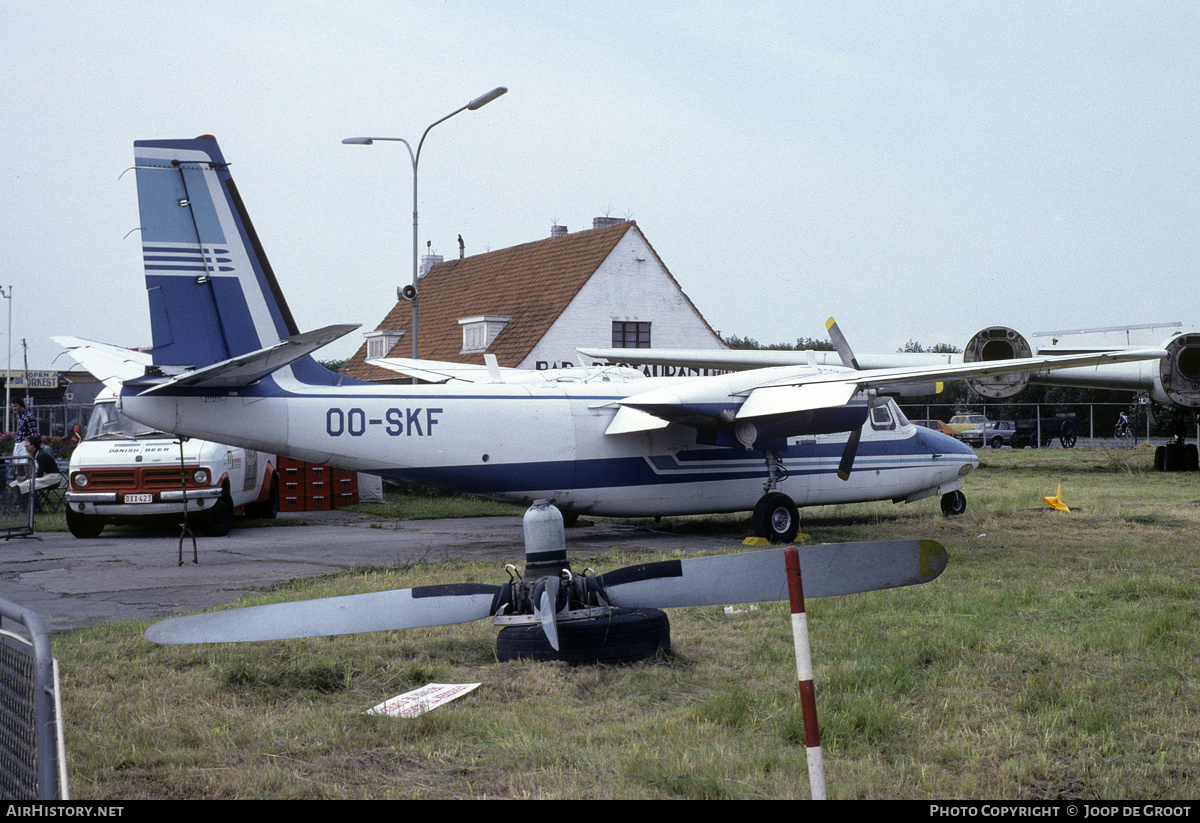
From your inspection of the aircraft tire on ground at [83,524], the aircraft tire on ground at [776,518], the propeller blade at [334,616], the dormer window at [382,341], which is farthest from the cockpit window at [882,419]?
the dormer window at [382,341]

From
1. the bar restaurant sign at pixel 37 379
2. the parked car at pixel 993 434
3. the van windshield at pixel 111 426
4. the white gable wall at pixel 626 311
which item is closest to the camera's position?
the van windshield at pixel 111 426

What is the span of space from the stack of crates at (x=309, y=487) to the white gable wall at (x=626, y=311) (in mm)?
9058

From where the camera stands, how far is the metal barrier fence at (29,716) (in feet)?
9.12

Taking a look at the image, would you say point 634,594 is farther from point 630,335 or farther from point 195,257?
point 630,335

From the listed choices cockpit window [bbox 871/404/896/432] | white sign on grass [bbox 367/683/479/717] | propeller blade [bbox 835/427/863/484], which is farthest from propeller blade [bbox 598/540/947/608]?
cockpit window [bbox 871/404/896/432]

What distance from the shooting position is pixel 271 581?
402 inches

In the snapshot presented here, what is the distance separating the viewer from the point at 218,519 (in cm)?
1537

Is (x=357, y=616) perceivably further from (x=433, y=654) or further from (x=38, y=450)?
(x=38, y=450)

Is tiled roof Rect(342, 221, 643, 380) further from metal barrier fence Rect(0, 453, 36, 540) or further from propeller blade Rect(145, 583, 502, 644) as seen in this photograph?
propeller blade Rect(145, 583, 502, 644)

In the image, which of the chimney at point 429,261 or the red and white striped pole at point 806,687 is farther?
the chimney at point 429,261

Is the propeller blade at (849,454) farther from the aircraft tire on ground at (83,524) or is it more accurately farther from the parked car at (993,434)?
the parked car at (993,434)

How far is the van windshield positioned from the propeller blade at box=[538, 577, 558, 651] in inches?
455

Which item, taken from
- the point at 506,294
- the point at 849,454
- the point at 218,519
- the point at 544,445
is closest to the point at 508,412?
the point at 544,445
